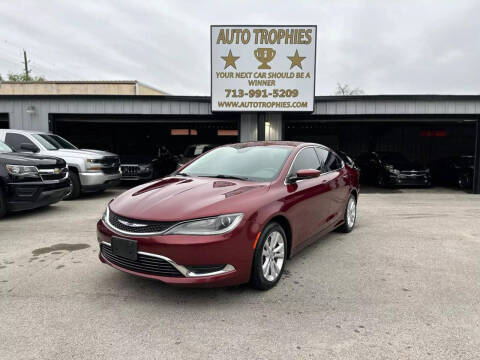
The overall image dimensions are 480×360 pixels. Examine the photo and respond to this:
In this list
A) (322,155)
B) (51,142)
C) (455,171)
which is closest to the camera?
(322,155)

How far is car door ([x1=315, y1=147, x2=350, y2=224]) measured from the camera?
4.76 m

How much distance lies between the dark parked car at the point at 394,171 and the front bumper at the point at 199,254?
11.3 metres

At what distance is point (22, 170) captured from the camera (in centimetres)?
635

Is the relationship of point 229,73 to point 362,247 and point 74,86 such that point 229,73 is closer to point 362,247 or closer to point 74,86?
point 362,247

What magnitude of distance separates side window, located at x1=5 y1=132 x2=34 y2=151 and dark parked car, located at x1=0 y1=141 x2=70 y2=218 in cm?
189

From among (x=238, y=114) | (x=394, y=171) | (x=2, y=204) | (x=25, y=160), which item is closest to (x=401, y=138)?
(x=394, y=171)

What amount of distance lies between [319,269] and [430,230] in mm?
3068

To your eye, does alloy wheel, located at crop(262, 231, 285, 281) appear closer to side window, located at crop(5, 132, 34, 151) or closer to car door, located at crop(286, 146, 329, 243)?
car door, located at crop(286, 146, 329, 243)

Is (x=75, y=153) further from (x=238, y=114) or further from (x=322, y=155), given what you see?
(x=322, y=155)

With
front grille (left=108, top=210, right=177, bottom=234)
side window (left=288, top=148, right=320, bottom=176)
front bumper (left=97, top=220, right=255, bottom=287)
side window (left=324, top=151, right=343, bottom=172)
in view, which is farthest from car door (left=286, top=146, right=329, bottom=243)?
front grille (left=108, top=210, right=177, bottom=234)

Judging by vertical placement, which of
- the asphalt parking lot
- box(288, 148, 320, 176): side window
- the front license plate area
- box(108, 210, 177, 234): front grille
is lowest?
the asphalt parking lot

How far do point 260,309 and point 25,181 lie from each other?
546cm

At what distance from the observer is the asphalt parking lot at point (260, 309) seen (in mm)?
2438

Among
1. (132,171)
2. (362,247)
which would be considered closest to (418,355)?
(362,247)
